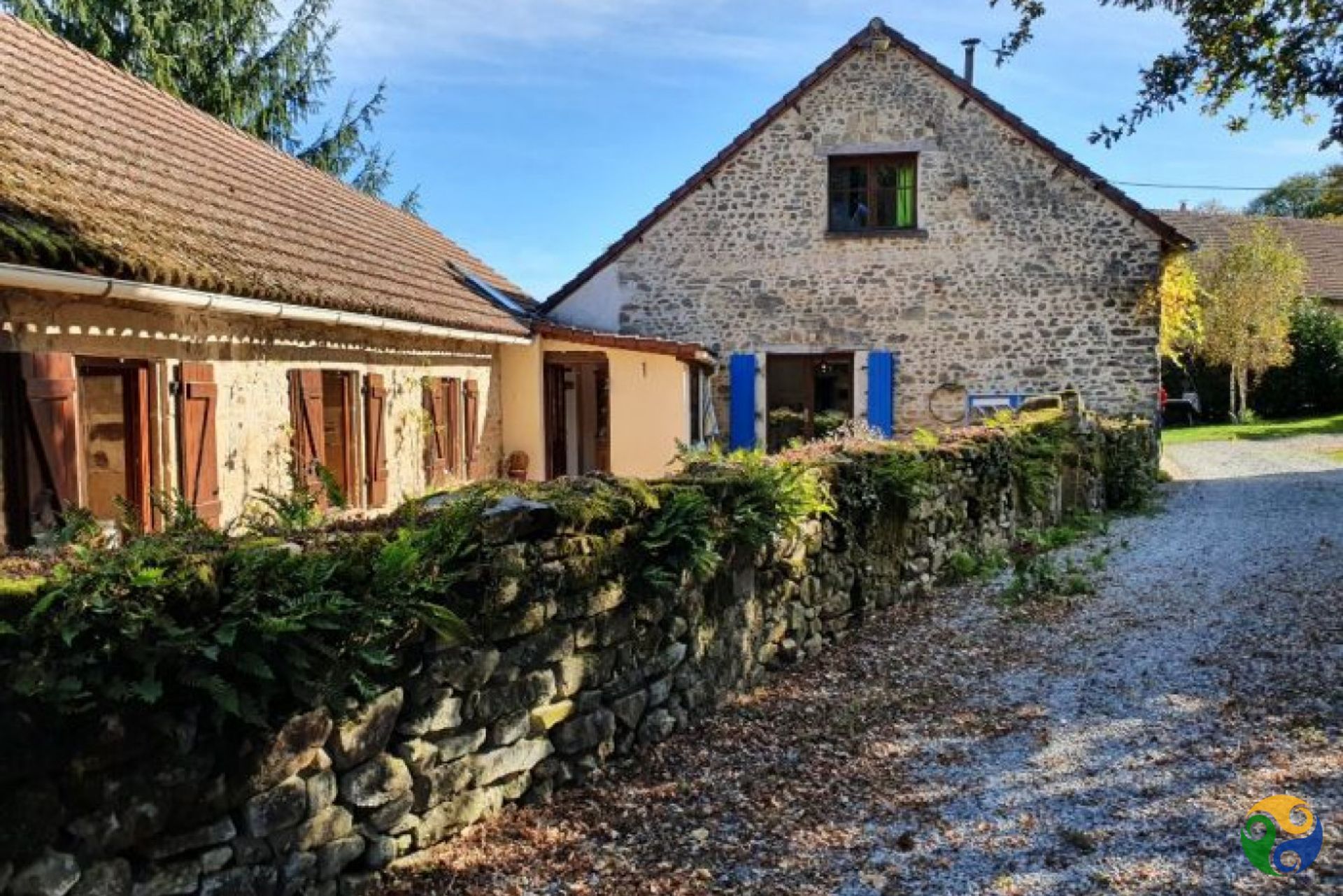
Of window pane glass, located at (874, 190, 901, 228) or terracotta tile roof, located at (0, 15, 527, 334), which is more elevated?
window pane glass, located at (874, 190, 901, 228)

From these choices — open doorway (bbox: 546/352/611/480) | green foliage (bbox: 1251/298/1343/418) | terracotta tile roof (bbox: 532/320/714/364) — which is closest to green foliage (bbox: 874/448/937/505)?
terracotta tile roof (bbox: 532/320/714/364)

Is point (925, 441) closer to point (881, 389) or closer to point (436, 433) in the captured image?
point (436, 433)

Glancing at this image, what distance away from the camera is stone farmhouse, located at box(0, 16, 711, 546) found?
5.92 meters

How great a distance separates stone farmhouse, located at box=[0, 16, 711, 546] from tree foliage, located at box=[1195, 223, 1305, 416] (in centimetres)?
2017

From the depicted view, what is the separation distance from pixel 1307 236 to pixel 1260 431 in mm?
13898

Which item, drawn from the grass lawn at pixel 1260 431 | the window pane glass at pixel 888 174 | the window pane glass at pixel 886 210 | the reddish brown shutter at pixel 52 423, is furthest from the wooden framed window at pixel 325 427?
the grass lawn at pixel 1260 431

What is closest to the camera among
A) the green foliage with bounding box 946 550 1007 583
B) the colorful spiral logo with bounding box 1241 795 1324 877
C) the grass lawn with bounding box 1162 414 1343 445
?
the colorful spiral logo with bounding box 1241 795 1324 877

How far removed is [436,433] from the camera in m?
11.6

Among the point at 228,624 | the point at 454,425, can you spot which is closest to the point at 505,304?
the point at 454,425

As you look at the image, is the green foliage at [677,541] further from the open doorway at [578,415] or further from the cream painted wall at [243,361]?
the open doorway at [578,415]

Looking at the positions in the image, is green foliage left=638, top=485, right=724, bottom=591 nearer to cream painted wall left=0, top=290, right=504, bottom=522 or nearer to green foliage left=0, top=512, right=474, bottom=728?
cream painted wall left=0, top=290, right=504, bottom=522

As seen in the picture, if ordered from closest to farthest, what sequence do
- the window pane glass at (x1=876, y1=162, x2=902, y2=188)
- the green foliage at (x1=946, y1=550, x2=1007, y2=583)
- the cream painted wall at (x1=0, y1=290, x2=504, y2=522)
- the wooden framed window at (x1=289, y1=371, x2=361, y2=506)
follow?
the cream painted wall at (x1=0, y1=290, x2=504, y2=522) → the wooden framed window at (x1=289, y1=371, x2=361, y2=506) → the green foliage at (x1=946, y1=550, x2=1007, y2=583) → the window pane glass at (x1=876, y1=162, x2=902, y2=188)

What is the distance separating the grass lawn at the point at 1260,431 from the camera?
25.2 m

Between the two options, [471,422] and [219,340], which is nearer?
[219,340]
